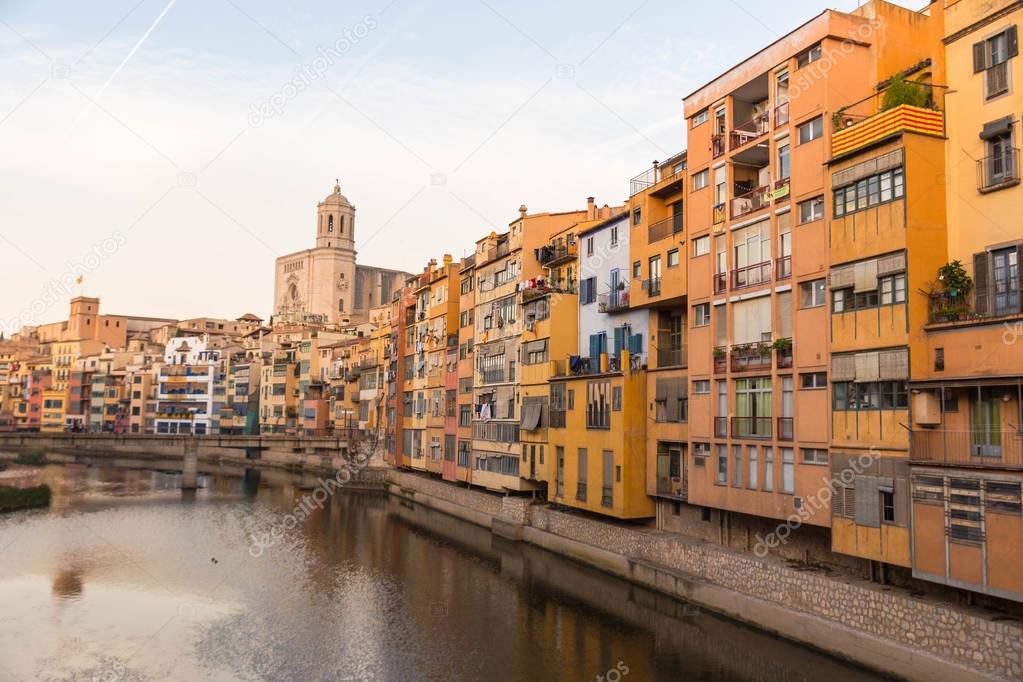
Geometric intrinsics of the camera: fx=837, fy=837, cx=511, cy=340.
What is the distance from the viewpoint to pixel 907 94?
25.4 metres

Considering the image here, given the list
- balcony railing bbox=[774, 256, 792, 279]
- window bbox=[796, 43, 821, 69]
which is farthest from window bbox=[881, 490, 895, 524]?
window bbox=[796, 43, 821, 69]

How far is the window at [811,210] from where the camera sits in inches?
1119

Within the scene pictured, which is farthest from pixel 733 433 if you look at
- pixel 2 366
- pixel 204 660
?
pixel 2 366

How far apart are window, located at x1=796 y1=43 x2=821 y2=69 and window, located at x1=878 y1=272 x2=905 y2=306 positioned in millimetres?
8810

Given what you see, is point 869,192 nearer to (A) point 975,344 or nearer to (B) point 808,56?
(A) point 975,344

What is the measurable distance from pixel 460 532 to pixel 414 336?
22554mm

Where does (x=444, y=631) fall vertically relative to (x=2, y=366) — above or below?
below

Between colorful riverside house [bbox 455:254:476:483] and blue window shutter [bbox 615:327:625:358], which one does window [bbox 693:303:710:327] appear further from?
colorful riverside house [bbox 455:254:476:483]

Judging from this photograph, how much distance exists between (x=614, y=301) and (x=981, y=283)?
19.4m

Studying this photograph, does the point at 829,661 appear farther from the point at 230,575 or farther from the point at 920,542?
the point at 230,575

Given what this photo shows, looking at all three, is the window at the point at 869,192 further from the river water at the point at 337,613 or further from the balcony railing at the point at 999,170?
the river water at the point at 337,613

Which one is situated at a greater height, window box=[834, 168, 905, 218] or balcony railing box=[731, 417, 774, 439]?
window box=[834, 168, 905, 218]

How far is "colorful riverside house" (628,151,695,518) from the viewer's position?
1435 inches

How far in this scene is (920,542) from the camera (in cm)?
2328
